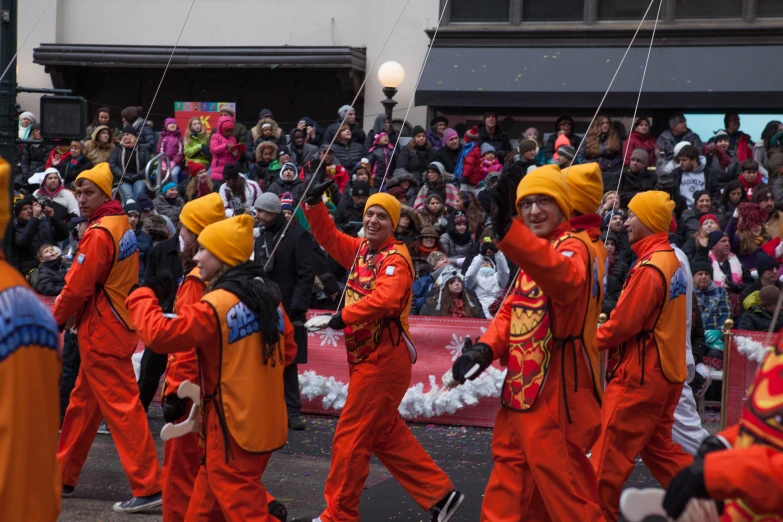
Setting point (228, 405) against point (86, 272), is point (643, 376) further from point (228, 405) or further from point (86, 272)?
point (86, 272)

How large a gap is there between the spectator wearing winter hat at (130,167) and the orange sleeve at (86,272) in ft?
24.4

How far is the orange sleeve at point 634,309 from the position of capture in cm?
568

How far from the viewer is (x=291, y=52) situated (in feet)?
56.6

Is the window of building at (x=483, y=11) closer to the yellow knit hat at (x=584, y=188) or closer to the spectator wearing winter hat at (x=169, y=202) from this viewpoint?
the spectator wearing winter hat at (x=169, y=202)

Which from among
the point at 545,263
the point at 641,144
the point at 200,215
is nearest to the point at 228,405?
the point at 200,215

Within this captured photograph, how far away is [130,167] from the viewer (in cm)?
1464

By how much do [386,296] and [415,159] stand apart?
7731 millimetres

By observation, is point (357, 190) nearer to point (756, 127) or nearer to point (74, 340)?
point (74, 340)

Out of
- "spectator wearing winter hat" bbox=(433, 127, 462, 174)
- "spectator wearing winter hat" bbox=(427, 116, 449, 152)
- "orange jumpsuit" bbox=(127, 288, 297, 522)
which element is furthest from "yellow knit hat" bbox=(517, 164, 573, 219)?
"spectator wearing winter hat" bbox=(427, 116, 449, 152)

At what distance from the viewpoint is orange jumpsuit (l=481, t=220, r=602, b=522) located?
14.8ft

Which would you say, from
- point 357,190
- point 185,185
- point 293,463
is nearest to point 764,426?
point 293,463

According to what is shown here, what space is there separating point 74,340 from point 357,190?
16.0 ft

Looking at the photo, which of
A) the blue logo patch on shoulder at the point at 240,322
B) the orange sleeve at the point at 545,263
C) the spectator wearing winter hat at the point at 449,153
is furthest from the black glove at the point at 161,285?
the spectator wearing winter hat at the point at 449,153

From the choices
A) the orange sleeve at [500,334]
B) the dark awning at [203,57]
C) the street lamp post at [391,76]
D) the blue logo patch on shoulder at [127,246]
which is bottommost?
the orange sleeve at [500,334]
